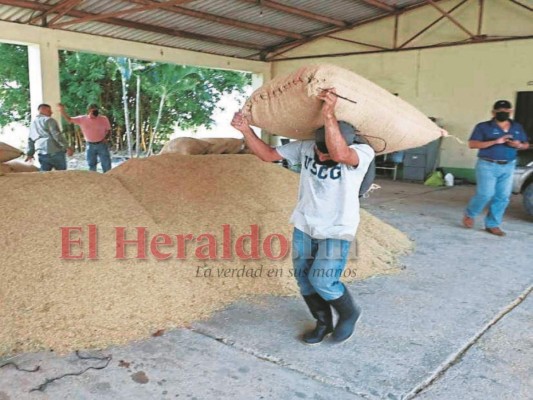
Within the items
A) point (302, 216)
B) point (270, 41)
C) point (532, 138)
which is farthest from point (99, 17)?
point (532, 138)

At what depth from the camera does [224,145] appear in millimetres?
7312

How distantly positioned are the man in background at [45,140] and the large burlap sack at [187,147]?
1416 mm

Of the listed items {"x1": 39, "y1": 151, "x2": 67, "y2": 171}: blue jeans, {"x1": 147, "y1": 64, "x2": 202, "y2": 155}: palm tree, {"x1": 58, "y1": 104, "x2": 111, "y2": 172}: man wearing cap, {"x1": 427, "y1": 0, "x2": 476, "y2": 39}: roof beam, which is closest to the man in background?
{"x1": 39, "y1": 151, "x2": 67, "y2": 171}: blue jeans

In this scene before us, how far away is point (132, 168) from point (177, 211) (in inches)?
31.8

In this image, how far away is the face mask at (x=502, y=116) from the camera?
14.5ft

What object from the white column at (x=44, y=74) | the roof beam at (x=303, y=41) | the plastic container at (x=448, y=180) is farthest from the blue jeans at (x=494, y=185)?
the white column at (x=44, y=74)

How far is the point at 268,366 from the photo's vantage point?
2.14 meters

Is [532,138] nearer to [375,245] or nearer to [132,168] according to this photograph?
[375,245]

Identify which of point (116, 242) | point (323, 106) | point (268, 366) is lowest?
point (268, 366)

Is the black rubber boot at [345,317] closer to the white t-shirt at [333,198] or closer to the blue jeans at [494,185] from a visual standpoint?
the white t-shirt at [333,198]

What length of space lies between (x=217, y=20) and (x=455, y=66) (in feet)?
15.9

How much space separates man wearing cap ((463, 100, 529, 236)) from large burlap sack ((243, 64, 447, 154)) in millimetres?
2329

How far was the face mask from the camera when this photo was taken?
4.42m

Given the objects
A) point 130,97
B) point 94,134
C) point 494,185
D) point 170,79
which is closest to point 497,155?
point 494,185
